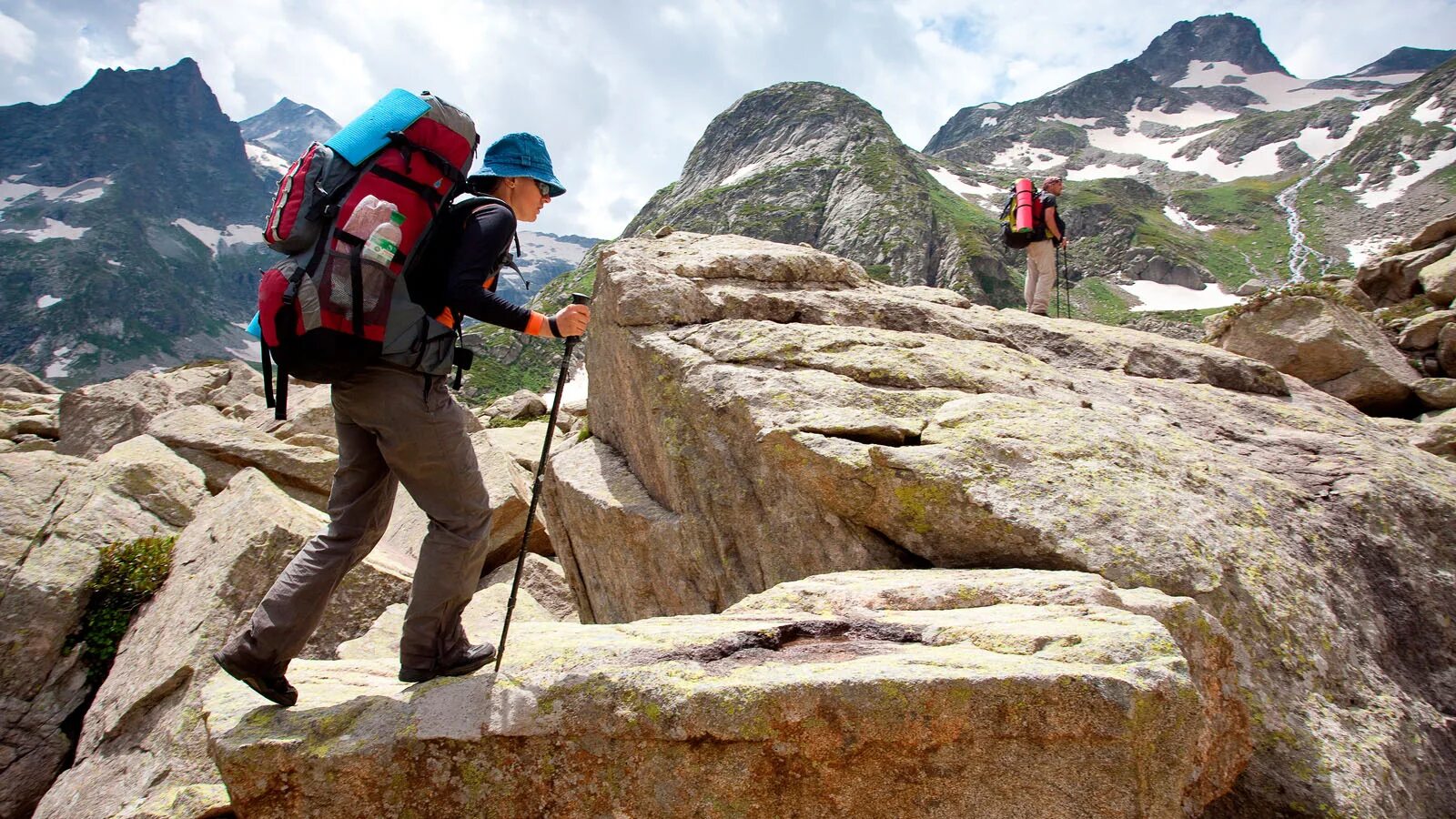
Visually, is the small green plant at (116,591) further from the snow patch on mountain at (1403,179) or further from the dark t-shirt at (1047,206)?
the snow patch on mountain at (1403,179)

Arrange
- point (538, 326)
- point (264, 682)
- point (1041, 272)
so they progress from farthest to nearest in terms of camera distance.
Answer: point (1041, 272)
point (538, 326)
point (264, 682)

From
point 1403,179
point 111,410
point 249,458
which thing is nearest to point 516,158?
point 249,458

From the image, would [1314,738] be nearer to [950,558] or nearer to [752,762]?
[950,558]

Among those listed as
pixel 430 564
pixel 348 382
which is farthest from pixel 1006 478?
pixel 348 382

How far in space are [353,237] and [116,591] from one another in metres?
9.96

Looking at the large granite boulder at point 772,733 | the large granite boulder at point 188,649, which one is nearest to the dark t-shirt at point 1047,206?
the large granite boulder at point 772,733

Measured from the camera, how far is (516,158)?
21.4 feet

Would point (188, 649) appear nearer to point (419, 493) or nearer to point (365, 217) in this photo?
point (419, 493)

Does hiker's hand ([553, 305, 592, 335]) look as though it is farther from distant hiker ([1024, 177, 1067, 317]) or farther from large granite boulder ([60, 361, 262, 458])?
large granite boulder ([60, 361, 262, 458])

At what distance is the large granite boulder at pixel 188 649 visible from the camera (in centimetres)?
766

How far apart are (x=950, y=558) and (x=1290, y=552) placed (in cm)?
380

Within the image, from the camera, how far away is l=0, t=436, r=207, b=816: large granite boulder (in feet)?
32.0

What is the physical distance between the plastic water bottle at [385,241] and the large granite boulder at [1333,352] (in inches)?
789

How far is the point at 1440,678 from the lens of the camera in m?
7.54
